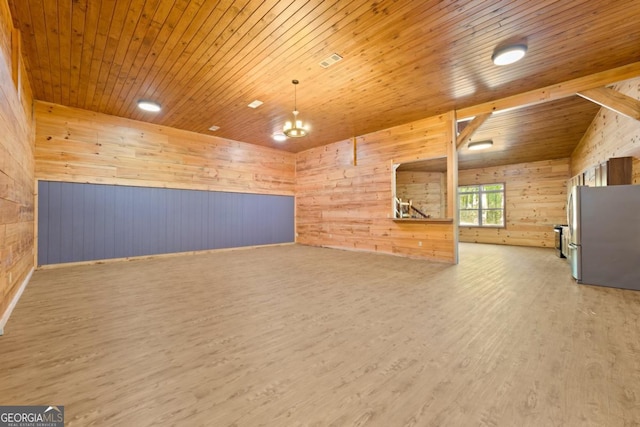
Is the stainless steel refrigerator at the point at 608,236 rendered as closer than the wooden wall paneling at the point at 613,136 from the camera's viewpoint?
Yes

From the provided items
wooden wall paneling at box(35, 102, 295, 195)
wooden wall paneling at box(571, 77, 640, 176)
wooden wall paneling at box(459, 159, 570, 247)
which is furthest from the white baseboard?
wooden wall paneling at box(459, 159, 570, 247)

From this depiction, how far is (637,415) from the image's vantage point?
137 centimetres

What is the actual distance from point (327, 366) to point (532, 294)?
3089 millimetres

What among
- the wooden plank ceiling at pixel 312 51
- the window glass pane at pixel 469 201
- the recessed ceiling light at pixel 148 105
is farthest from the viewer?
the window glass pane at pixel 469 201

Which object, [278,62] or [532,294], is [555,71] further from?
[278,62]

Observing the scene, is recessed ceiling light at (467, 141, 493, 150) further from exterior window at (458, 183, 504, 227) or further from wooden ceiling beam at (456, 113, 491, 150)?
exterior window at (458, 183, 504, 227)

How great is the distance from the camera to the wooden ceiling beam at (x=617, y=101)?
3826mm

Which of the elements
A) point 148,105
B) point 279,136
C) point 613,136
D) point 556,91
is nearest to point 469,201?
point 613,136

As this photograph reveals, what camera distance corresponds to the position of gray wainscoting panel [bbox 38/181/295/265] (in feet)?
17.0

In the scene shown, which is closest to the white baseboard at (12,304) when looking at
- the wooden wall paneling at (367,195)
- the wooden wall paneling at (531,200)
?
the wooden wall paneling at (367,195)

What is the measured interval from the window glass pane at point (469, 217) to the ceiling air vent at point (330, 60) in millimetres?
8486

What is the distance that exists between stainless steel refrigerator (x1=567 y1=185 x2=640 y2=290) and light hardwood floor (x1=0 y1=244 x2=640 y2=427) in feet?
0.93

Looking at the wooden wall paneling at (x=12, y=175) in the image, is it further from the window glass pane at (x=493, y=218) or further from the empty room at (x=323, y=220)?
the window glass pane at (x=493, y=218)

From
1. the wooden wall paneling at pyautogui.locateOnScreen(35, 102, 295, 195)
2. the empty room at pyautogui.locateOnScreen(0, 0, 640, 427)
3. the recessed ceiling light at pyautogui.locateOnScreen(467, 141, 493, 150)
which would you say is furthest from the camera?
the recessed ceiling light at pyautogui.locateOnScreen(467, 141, 493, 150)
